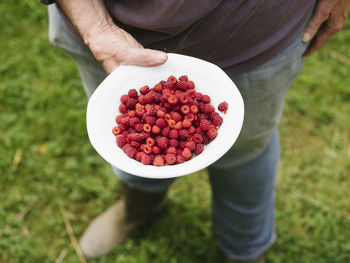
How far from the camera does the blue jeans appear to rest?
1166 mm

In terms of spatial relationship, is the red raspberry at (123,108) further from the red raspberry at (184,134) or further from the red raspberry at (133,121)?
the red raspberry at (184,134)

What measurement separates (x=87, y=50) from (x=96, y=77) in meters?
0.10

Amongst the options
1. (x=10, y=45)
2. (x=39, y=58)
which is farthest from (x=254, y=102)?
(x=10, y=45)

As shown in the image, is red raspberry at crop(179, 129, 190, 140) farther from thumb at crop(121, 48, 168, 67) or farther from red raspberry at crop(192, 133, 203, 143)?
thumb at crop(121, 48, 168, 67)

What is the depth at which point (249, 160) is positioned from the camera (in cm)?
143

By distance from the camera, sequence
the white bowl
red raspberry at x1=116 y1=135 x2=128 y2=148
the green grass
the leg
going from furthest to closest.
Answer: the green grass
the leg
red raspberry at x1=116 y1=135 x2=128 y2=148
the white bowl

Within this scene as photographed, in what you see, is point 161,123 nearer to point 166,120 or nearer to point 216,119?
point 166,120

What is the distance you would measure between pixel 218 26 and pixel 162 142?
0.35 metres

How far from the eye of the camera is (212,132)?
990mm

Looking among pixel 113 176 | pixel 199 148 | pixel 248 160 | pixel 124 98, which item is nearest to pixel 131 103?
pixel 124 98

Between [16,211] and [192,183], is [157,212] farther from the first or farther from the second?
[16,211]

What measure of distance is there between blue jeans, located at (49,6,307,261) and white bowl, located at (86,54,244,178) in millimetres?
147

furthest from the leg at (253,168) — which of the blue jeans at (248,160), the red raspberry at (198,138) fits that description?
the red raspberry at (198,138)

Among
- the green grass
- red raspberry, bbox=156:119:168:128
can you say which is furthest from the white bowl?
the green grass
